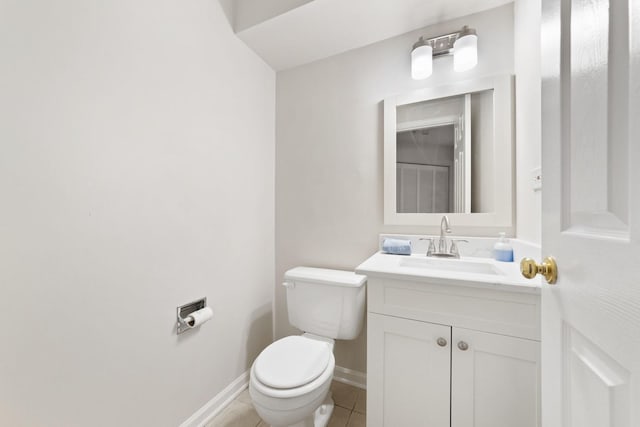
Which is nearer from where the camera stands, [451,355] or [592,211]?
[592,211]

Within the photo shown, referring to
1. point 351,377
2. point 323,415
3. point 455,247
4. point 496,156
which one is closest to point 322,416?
point 323,415

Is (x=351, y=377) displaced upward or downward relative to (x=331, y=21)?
downward

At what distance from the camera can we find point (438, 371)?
94 cm

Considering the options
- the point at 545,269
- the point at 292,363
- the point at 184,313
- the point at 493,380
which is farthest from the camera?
the point at 184,313

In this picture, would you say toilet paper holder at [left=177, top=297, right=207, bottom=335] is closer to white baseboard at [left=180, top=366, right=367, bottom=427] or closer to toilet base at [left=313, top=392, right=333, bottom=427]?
white baseboard at [left=180, top=366, right=367, bottom=427]

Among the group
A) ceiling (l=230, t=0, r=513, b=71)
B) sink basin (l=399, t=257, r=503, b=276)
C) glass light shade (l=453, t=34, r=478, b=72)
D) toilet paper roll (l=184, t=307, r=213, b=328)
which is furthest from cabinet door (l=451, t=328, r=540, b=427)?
ceiling (l=230, t=0, r=513, b=71)

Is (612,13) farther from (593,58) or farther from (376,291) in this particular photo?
(376,291)

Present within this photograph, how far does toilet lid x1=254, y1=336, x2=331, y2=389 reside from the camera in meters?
1.00

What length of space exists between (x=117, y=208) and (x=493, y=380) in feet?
5.01

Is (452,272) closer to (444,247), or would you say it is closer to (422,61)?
(444,247)

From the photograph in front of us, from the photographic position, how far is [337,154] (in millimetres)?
1666

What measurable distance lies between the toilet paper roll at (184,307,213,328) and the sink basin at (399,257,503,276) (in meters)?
0.99

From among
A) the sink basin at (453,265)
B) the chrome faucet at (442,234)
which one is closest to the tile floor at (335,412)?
the sink basin at (453,265)

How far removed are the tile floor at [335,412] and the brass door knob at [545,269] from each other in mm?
1242
